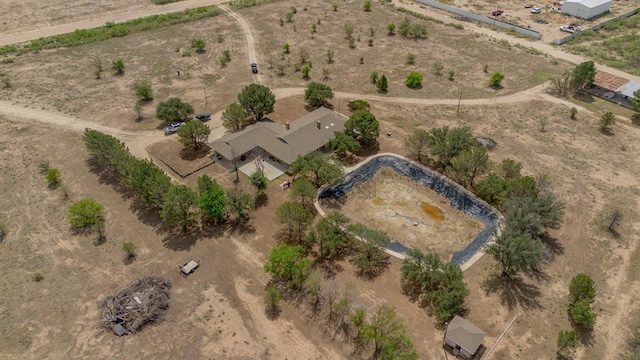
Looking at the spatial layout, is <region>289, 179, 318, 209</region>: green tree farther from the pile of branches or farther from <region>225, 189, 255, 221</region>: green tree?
the pile of branches

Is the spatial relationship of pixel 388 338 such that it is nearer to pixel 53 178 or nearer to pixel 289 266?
pixel 289 266

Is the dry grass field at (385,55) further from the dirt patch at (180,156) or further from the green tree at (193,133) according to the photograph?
the dirt patch at (180,156)

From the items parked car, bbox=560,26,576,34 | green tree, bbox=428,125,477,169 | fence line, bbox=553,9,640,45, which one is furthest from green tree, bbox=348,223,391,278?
parked car, bbox=560,26,576,34

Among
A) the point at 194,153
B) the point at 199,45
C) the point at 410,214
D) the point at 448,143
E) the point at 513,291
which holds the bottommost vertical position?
the point at 513,291

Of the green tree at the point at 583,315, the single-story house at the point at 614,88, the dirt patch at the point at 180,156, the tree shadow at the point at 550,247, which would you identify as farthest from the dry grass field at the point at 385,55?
the green tree at the point at 583,315

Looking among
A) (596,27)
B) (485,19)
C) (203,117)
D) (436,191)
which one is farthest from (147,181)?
(596,27)
